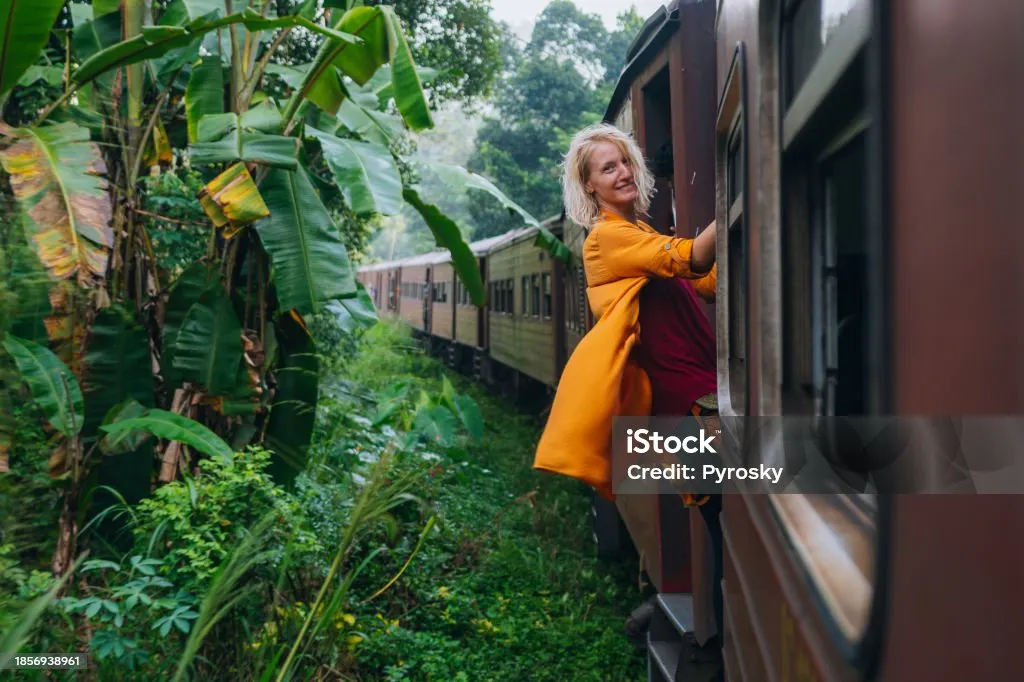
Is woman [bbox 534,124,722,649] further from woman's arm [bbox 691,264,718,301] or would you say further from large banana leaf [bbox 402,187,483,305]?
large banana leaf [bbox 402,187,483,305]

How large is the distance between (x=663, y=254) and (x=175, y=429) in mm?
2719

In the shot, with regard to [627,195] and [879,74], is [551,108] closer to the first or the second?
[627,195]

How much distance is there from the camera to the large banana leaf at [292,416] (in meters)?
5.34

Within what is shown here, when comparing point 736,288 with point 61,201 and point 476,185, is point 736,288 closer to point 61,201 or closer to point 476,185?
point 61,201

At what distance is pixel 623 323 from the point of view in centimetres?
268

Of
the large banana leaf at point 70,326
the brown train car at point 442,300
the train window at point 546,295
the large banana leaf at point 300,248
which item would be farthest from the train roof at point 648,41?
the brown train car at point 442,300

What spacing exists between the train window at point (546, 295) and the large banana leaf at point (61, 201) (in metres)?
6.27

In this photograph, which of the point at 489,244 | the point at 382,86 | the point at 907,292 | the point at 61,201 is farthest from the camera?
the point at 489,244

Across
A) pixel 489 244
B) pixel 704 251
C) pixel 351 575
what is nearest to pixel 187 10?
pixel 351 575

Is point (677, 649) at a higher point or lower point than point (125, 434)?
lower

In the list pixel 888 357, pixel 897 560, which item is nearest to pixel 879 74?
pixel 888 357

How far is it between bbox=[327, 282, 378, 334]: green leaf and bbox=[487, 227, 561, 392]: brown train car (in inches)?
164

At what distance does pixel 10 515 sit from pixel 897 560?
344cm

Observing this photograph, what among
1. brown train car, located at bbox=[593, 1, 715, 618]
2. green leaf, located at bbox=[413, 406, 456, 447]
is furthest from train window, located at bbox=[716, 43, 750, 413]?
green leaf, located at bbox=[413, 406, 456, 447]
